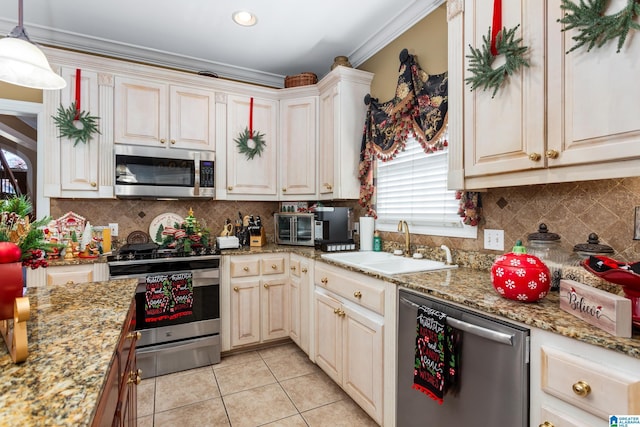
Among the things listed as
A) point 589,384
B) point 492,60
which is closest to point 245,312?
point 589,384

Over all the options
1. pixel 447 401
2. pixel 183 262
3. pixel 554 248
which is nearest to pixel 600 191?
pixel 554 248

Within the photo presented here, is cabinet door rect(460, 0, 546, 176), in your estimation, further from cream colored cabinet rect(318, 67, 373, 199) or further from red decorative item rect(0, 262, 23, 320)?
red decorative item rect(0, 262, 23, 320)

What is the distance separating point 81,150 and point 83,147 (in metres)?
0.03

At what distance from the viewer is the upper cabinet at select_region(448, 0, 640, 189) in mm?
1092

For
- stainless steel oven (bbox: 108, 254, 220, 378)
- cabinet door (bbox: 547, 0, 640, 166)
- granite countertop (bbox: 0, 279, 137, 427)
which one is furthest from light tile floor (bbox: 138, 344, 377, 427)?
cabinet door (bbox: 547, 0, 640, 166)

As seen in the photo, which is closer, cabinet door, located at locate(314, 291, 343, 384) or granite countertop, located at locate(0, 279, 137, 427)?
granite countertop, located at locate(0, 279, 137, 427)

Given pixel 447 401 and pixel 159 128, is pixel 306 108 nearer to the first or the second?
pixel 159 128

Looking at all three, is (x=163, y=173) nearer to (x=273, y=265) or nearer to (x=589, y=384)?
(x=273, y=265)

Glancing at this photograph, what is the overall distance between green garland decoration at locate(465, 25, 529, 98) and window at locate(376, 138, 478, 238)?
65cm

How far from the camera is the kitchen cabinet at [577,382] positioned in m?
0.86

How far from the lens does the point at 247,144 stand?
309 centimetres

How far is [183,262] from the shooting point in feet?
8.34

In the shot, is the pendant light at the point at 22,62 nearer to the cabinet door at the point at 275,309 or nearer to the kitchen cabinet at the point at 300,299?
the kitchen cabinet at the point at 300,299

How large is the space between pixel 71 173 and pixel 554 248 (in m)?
3.23
